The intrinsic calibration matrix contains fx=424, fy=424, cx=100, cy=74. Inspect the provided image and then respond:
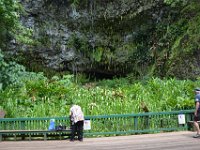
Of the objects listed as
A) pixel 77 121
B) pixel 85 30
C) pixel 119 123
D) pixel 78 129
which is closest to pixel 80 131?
pixel 78 129

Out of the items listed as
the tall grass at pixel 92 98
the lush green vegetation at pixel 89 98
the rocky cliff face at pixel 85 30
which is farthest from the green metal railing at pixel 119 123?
the rocky cliff face at pixel 85 30

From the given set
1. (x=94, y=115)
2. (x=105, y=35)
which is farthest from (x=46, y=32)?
(x=94, y=115)

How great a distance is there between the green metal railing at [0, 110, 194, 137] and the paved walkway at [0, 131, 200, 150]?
59cm

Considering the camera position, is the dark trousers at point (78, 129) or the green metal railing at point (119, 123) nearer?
the dark trousers at point (78, 129)

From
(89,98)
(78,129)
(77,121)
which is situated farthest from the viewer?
(89,98)

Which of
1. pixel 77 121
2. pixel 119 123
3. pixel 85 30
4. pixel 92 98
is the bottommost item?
pixel 119 123

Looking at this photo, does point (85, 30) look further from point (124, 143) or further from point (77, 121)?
point (124, 143)

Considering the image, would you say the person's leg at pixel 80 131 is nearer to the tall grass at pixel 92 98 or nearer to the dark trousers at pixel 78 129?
the dark trousers at pixel 78 129

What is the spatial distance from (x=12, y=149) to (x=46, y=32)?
1577 cm

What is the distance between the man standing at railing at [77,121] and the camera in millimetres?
15609

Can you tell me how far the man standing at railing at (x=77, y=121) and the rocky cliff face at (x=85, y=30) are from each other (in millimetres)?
13481

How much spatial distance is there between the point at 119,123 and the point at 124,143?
244 centimetres

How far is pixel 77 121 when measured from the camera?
1566cm

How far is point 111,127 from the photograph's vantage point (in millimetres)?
17266
